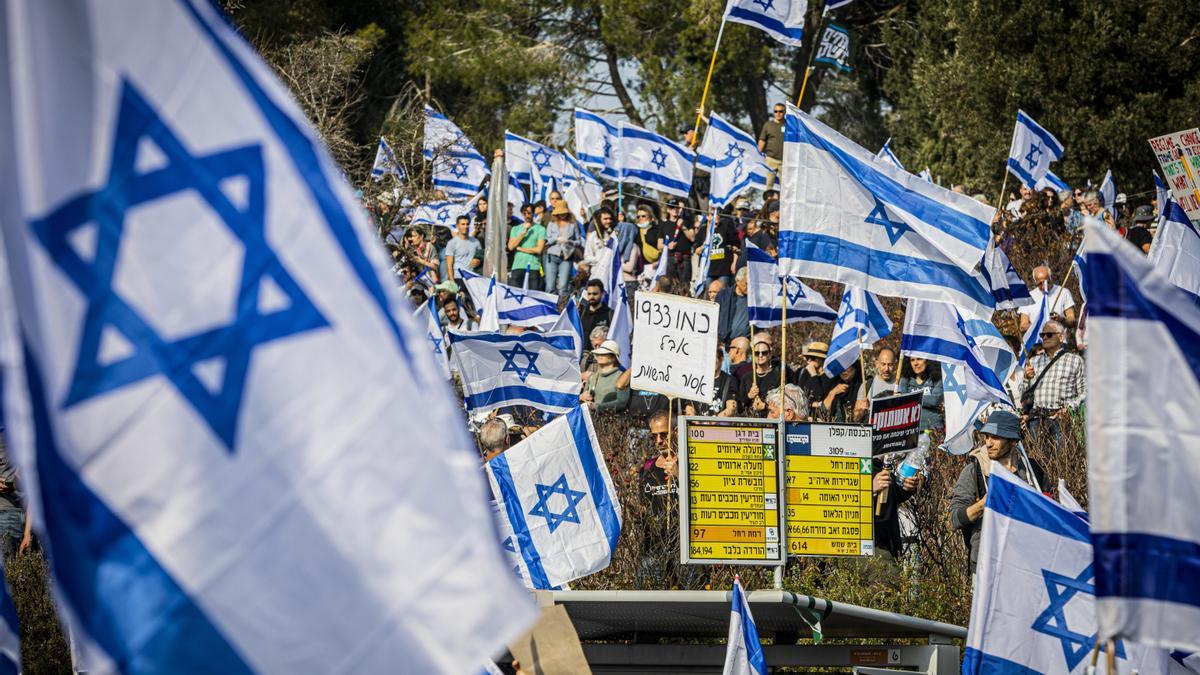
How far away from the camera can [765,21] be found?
21.2m

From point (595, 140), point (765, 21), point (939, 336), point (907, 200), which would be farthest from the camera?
point (595, 140)

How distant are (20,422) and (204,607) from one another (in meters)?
0.48

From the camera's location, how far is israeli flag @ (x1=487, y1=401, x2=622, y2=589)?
1038 centimetres

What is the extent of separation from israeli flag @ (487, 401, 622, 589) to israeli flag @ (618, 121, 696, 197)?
39.6 feet

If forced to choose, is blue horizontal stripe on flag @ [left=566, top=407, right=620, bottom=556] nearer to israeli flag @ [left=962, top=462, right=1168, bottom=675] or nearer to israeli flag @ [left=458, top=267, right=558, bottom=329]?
israeli flag @ [left=962, top=462, right=1168, bottom=675]

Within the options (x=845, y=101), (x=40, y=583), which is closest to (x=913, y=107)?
(x=845, y=101)

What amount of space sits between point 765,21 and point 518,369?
831 cm

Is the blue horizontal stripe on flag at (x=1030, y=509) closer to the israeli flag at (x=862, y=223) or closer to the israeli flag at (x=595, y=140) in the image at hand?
the israeli flag at (x=862, y=223)

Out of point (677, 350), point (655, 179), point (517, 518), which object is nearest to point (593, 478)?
point (517, 518)

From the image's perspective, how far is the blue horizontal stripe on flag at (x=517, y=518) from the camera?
406 inches

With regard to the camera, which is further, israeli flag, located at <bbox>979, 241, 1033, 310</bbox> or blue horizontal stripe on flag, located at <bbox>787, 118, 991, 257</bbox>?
israeli flag, located at <bbox>979, 241, 1033, 310</bbox>

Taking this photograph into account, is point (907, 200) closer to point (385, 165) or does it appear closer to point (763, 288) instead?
point (763, 288)

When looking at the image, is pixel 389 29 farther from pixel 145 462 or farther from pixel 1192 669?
pixel 145 462

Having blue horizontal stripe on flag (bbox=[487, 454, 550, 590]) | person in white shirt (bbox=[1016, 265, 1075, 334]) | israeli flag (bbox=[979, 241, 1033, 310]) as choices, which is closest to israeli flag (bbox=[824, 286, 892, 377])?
israeli flag (bbox=[979, 241, 1033, 310])
